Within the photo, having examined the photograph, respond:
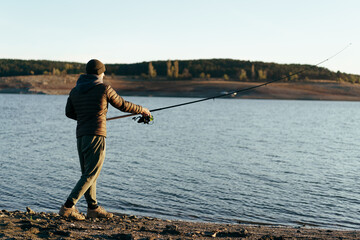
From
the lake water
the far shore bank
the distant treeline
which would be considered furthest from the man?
the distant treeline

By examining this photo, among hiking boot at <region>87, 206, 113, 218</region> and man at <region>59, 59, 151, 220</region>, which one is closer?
man at <region>59, 59, 151, 220</region>

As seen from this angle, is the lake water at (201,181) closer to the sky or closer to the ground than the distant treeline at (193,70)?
closer to the ground

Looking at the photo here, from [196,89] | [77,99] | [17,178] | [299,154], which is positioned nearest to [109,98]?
[77,99]

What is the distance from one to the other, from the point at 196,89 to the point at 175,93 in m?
6.91

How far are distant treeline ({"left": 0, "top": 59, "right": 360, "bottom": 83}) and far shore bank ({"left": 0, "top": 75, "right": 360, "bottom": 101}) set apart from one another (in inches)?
182

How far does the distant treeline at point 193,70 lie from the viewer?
11650 cm

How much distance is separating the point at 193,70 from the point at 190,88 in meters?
22.9

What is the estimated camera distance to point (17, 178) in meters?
10.6

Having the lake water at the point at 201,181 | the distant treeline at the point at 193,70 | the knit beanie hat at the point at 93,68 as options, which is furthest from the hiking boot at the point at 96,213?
the distant treeline at the point at 193,70

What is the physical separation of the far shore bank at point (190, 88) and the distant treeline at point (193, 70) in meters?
4.62

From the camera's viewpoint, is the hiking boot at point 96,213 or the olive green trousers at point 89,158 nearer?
the olive green trousers at point 89,158

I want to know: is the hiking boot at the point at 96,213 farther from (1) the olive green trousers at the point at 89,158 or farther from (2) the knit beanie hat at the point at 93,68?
A: (2) the knit beanie hat at the point at 93,68

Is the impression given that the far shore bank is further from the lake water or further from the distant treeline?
the lake water

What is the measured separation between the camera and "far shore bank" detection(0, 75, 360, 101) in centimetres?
10175
